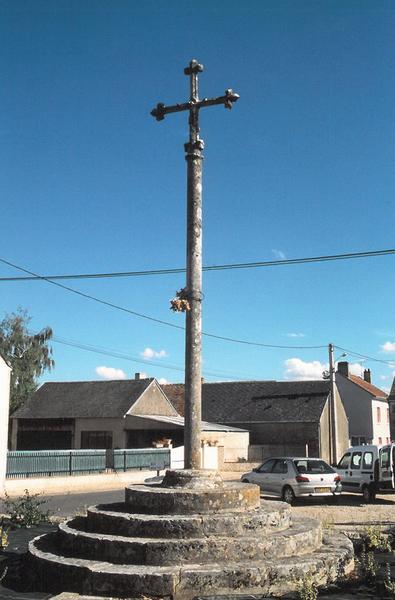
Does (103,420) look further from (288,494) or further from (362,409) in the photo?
(362,409)

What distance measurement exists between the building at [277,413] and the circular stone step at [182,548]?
33567 millimetres

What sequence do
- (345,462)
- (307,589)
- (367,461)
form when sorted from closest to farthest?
(307,589)
(367,461)
(345,462)

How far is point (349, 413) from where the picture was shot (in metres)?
51.6

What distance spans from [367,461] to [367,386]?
118 feet

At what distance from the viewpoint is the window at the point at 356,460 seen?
19500 mm

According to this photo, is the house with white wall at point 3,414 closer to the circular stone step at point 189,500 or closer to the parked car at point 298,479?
the parked car at point 298,479

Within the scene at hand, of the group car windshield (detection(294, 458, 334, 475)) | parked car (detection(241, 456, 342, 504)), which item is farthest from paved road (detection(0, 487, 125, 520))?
car windshield (detection(294, 458, 334, 475))

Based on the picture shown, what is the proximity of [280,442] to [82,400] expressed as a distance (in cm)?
1417

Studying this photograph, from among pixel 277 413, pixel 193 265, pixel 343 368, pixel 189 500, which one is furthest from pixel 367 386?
pixel 189 500

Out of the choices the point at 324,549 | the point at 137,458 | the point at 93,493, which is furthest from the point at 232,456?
the point at 324,549

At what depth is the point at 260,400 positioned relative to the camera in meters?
46.1

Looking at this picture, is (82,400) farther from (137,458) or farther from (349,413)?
(349,413)

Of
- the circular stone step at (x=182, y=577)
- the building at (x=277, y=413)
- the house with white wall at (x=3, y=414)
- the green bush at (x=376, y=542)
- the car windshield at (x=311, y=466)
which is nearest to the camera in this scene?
the circular stone step at (x=182, y=577)

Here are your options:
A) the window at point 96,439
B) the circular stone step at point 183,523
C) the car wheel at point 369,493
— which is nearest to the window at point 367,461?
the car wheel at point 369,493
